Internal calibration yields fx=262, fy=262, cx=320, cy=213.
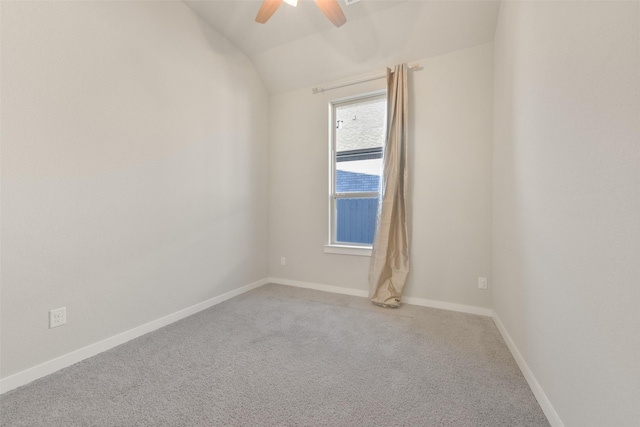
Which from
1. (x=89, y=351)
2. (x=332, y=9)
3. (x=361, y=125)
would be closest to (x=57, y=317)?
(x=89, y=351)

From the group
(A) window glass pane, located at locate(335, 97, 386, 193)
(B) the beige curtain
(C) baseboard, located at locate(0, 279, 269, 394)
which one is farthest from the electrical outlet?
(A) window glass pane, located at locate(335, 97, 386, 193)

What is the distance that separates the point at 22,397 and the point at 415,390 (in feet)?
6.96

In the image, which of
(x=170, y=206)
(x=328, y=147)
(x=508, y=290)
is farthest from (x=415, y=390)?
(x=328, y=147)

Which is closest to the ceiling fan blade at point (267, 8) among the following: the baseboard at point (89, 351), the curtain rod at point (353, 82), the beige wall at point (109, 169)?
the beige wall at point (109, 169)

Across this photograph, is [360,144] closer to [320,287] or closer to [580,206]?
[320,287]

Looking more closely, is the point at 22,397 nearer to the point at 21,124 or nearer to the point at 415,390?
the point at 21,124

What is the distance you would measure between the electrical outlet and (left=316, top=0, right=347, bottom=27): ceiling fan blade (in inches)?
107

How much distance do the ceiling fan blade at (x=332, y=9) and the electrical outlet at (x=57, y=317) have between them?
2.72m

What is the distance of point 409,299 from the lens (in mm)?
2842

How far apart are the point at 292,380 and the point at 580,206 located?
162cm

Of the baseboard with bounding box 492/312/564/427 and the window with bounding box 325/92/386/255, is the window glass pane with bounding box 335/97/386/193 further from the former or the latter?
the baseboard with bounding box 492/312/564/427

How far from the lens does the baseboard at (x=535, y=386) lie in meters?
1.18

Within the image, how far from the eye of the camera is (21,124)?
4.98ft

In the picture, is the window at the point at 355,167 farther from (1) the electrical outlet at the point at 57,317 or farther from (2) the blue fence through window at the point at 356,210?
(1) the electrical outlet at the point at 57,317
